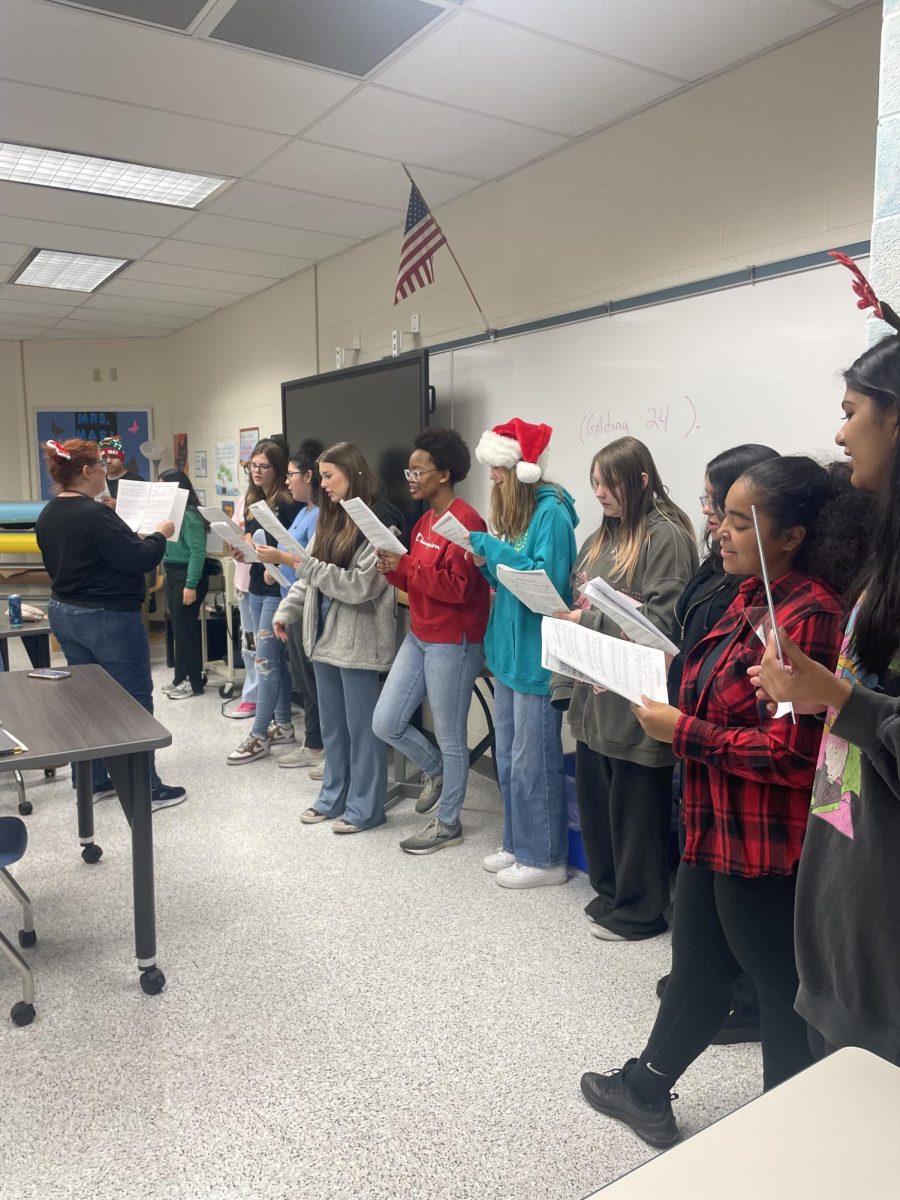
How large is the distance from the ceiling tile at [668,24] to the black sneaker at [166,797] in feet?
10.1

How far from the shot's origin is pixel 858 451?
3.73 feet

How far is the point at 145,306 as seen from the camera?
6.66 m

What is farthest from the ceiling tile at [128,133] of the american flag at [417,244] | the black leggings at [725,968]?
the black leggings at [725,968]

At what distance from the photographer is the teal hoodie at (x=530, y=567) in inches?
109

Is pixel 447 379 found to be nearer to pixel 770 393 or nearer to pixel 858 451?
pixel 770 393

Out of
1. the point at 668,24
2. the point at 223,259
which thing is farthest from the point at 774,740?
the point at 223,259

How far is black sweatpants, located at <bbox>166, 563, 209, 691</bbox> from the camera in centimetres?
543

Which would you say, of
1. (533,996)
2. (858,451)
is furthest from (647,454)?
(533,996)

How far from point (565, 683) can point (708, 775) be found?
1.10 m

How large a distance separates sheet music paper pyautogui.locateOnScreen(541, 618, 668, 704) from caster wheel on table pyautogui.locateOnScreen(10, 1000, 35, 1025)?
163 centimetres

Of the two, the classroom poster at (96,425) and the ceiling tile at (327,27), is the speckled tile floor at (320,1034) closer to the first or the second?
the ceiling tile at (327,27)

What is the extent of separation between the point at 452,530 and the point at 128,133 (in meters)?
2.12

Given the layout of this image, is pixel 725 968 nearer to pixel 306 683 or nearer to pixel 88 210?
pixel 306 683

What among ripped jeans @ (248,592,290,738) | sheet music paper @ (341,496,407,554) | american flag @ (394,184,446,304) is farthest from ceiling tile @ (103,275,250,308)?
sheet music paper @ (341,496,407,554)
